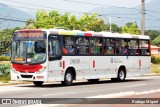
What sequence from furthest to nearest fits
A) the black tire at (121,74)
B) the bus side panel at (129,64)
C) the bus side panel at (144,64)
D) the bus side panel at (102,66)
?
the bus side panel at (144,64)
the black tire at (121,74)
the bus side panel at (129,64)
the bus side panel at (102,66)

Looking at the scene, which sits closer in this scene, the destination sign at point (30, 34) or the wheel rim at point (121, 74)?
the destination sign at point (30, 34)

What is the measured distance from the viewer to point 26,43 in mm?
26906

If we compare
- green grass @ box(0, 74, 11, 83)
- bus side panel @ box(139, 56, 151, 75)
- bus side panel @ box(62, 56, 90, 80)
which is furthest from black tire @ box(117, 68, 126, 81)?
green grass @ box(0, 74, 11, 83)

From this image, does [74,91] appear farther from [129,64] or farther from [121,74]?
[129,64]

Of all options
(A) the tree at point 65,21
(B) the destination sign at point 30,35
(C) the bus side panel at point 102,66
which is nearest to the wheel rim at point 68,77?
(C) the bus side panel at point 102,66

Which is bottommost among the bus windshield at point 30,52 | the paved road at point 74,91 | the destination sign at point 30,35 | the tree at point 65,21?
the paved road at point 74,91

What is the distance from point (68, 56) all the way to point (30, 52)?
7.77 feet

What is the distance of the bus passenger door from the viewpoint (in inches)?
1049

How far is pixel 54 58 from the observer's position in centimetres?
2689

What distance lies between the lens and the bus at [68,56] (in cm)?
2653

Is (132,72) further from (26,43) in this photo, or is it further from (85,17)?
(85,17)

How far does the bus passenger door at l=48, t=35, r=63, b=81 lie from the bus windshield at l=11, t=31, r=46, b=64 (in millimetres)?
389

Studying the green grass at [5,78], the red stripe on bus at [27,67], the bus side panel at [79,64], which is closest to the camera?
the red stripe on bus at [27,67]

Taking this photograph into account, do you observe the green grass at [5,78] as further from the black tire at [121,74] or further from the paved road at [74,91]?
the black tire at [121,74]
